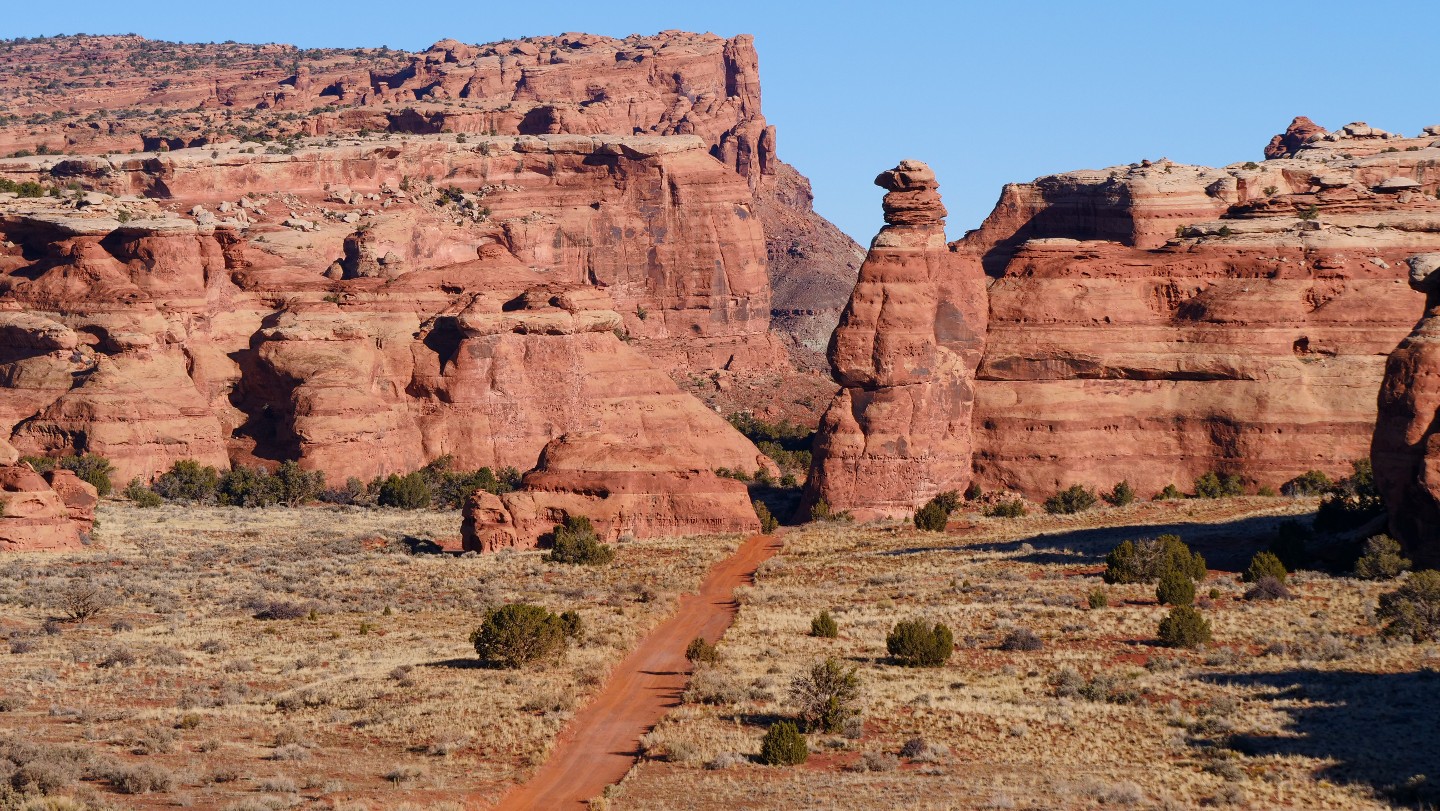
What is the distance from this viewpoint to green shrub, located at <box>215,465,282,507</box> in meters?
74.9

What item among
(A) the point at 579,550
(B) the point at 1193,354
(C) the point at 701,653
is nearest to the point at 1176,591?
(C) the point at 701,653

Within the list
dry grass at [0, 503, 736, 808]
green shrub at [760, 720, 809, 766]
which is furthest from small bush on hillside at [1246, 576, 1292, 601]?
green shrub at [760, 720, 809, 766]

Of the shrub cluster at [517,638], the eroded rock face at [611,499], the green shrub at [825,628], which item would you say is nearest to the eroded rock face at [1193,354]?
the eroded rock face at [611,499]

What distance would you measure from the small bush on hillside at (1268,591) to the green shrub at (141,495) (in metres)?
42.5

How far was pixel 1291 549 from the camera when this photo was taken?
47.8 m

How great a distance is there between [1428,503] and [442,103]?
339 ft

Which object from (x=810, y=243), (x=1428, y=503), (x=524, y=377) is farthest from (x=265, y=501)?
(x=810, y=243)

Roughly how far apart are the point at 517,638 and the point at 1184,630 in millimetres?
12562

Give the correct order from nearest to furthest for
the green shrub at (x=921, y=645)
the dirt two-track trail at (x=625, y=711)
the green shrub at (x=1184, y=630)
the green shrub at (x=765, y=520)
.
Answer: the dirt two-track trail at (x=625, y=711) < the green shrub at (x=921, y=645) < the green shrub at (x=1184, y=630) < the green shrub at (x=765, y=520)

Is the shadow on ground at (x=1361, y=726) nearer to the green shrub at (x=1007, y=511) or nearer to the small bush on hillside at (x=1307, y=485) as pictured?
the green shrub at (x=1007, y=511)

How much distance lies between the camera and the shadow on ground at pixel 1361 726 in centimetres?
2842

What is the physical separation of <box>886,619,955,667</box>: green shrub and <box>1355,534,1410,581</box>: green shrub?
36.6 feet

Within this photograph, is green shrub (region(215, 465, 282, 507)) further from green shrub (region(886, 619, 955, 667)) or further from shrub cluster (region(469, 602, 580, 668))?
green shrub (region(886, 619, 955, 667))

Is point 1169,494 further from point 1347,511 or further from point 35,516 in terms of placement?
point 35,516
